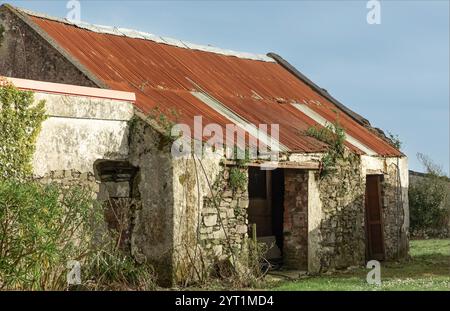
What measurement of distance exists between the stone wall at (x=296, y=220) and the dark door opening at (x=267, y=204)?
1.14m

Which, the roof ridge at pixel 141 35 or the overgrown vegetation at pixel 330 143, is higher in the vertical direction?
the roof ridge at pixel 141 35

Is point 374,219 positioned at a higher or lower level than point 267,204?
lower

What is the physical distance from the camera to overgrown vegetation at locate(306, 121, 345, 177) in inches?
651

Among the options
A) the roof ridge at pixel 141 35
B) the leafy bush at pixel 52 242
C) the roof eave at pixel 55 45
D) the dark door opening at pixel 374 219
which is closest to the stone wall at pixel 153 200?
the leafy bush at pixel 52 242

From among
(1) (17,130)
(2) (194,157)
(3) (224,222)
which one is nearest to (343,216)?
(3) (224,222)

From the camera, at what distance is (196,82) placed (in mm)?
17250

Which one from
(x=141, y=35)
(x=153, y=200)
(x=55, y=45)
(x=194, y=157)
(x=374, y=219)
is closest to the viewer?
(x=153, y=200)

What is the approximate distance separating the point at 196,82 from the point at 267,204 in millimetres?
3154

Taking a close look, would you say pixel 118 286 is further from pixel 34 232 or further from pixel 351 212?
pixel 351 212

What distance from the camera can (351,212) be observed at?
17609 millimetres

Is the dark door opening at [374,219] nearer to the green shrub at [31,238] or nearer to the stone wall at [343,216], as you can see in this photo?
the stone wall at [343,216]

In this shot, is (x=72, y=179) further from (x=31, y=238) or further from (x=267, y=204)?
(x=267, y=204)

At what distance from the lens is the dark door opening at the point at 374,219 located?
19312mm
